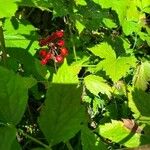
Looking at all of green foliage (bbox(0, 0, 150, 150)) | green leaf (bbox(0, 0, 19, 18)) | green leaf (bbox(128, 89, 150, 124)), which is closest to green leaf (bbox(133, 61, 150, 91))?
green foliage (bbox(0, 0, 150, 150))

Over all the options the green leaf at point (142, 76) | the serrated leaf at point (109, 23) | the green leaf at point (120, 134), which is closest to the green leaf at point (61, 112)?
the green leaf at point (120, 134)

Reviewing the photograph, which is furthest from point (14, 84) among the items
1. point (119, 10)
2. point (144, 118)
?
point (119, 10)

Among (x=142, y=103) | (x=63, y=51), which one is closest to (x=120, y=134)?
(x=142, y=103)

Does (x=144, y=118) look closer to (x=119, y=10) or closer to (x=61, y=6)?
(x=119, y=10)

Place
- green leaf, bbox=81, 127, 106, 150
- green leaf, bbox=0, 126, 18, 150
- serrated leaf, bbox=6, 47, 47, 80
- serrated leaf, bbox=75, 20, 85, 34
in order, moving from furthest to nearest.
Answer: serrated leaf, bbox=6, 47, 47, 80 < serrated leaf, bbox=75, 20, 85, 34 < green leaf, bbox=81, 127, 106, 150 < green leaf, bbox=0, 126, 18, 150

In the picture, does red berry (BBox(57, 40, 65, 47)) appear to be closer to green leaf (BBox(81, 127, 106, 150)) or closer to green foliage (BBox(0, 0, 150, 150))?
green foliage (BBox(0, 0, 150, 150))

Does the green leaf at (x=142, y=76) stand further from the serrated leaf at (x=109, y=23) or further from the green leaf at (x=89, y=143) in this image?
the green leaf at (x=89, y=143)
